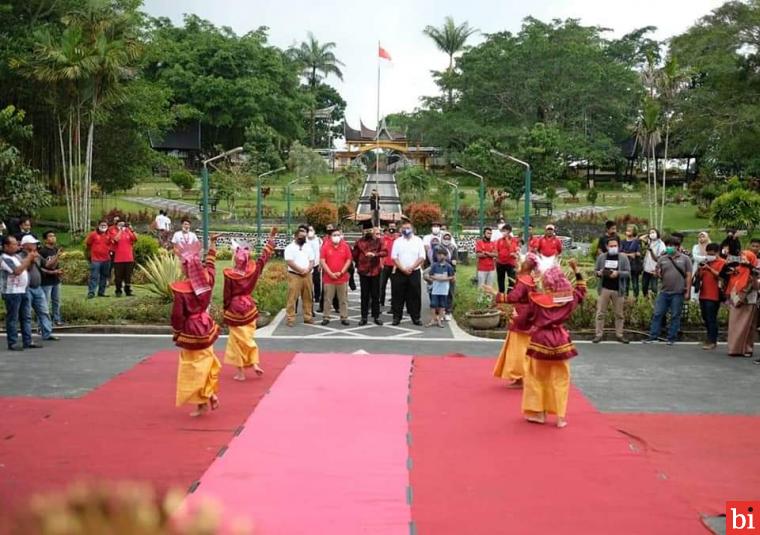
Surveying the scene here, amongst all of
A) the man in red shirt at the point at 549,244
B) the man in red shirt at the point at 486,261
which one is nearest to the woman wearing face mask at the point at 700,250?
the man in red shirt at the point at 549,244

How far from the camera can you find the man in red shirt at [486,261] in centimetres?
1519

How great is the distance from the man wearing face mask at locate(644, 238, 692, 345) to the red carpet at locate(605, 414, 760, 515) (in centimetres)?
436

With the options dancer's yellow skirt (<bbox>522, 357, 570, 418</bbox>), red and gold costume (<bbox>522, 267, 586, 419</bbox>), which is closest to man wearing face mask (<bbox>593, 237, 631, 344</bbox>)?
red and gold costume (<bbox>522, 267, 586, 419</bbox>)

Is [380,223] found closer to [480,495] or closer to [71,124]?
[71,124]

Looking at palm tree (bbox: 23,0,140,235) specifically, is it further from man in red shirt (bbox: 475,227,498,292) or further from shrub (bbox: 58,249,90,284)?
man in red shirt (bbox: 475,227,498,292)

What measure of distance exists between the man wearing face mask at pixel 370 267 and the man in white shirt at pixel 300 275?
862mm

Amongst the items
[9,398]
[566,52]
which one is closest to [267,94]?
[566,52]

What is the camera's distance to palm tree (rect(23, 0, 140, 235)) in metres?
26.9

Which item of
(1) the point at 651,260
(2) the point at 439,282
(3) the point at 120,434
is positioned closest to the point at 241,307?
(3) the point at 120,434

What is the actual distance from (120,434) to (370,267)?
7114 mm

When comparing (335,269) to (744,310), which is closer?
(744,310)

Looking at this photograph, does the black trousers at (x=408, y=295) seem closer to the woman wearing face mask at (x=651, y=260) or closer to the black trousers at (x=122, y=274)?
the woman wearing face mask at (x=651, y=260)

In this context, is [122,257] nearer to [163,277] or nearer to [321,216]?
[163,277]

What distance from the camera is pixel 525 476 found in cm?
636
